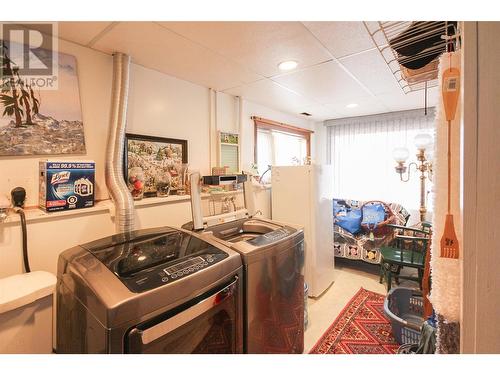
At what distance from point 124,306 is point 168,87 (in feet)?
5.72

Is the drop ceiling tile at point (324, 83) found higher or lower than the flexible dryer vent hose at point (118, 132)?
higher

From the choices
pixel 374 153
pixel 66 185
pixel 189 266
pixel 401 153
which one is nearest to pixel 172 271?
pixel 189 266

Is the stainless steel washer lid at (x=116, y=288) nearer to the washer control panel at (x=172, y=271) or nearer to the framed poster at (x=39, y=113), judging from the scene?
the washer control panel at (x=172, y=271)

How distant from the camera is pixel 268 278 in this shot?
4.13ft

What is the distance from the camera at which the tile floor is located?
6.47 ft

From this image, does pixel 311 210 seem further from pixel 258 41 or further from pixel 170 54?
pixel 170 54

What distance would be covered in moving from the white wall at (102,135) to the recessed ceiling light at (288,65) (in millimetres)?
800

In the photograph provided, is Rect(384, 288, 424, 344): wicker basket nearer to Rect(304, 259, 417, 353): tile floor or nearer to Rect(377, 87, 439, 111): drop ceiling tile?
Rect(304, 259, 417, 353): tile floor

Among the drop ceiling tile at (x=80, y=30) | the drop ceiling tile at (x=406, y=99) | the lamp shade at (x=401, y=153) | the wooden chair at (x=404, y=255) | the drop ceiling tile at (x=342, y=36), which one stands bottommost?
the wooden chair at (x=404, y=255)

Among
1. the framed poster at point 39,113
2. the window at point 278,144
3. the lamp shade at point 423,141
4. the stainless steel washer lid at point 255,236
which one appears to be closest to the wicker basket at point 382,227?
the lamp shade at point 423,141

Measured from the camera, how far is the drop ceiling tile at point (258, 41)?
4.15ft

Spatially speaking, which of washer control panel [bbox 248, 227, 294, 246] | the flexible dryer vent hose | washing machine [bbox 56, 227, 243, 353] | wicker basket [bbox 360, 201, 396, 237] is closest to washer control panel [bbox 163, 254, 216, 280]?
washing machine [bbox 56, 227, 243, 353]

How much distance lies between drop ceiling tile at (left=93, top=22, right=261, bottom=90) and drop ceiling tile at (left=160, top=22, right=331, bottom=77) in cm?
9
